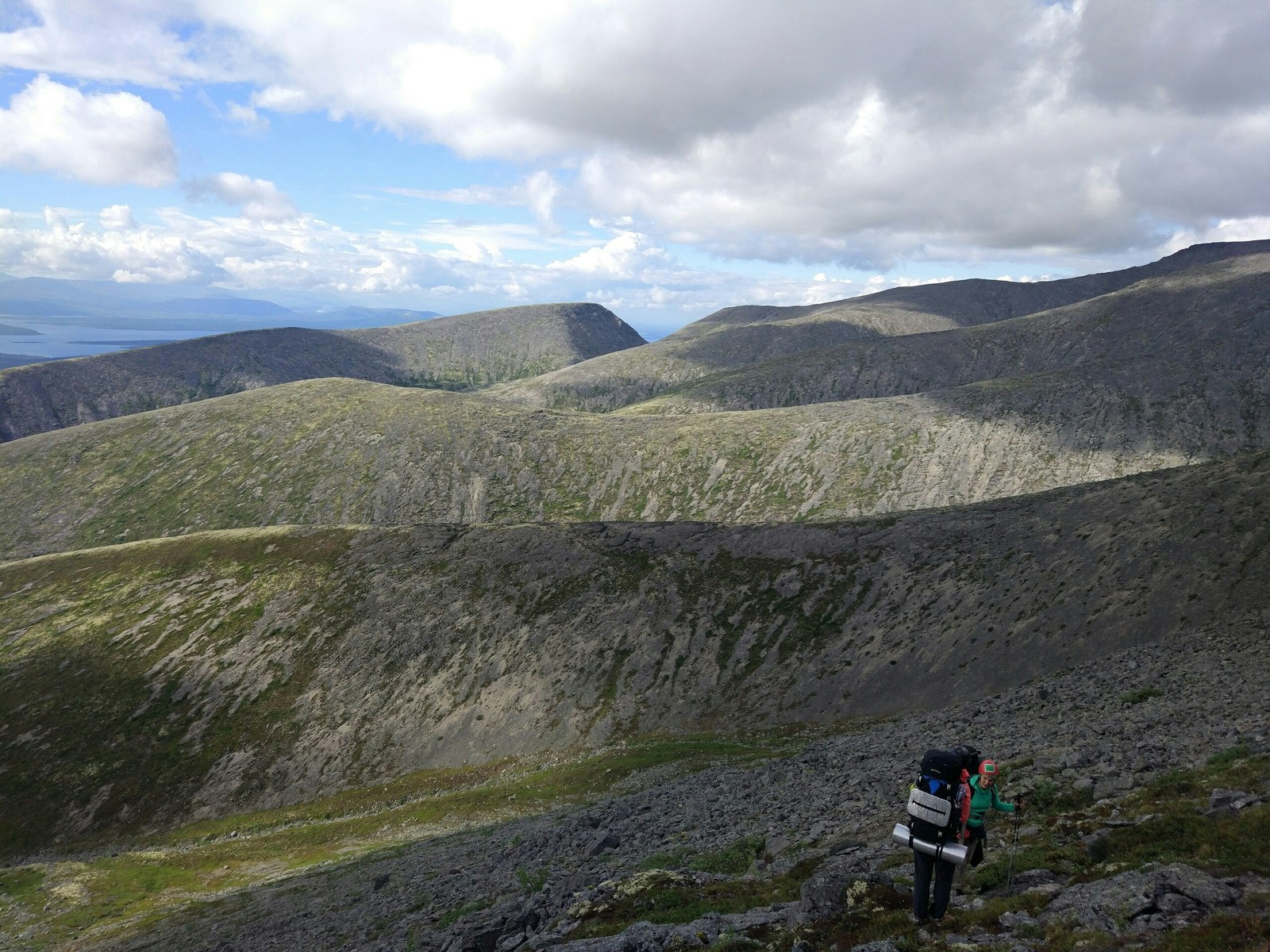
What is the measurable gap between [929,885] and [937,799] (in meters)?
1.92

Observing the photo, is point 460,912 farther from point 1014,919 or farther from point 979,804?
point 979,804

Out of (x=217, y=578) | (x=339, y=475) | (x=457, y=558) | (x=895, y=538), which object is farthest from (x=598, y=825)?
(x=339, y=475)

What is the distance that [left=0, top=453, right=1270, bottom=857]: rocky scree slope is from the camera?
50.5m

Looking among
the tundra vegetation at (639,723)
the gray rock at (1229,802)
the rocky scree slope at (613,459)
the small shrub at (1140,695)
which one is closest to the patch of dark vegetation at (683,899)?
the tundra vegetation at (639,723)

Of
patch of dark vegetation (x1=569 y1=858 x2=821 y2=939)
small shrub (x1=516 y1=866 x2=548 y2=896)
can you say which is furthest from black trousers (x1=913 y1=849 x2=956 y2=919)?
small shrub (x1=516 y1=866 x2=548 y2=896)

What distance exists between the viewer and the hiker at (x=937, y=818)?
13.0 m

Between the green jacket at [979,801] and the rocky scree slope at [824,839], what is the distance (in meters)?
1.67

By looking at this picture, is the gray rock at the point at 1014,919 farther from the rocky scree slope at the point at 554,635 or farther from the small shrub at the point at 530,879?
the rocky scree slope at the point at 554,635

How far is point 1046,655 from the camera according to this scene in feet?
152

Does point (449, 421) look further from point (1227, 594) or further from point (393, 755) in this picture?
point (1227, 594)

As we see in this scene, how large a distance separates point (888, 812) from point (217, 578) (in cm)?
8274

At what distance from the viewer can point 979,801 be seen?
13.2m

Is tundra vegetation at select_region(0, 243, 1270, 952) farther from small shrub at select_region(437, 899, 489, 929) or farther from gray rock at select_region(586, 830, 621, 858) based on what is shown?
small shrub at select_region(437, 899, 489, 929)

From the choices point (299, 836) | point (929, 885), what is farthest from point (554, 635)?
point (929, 885)
